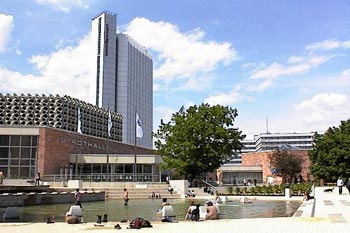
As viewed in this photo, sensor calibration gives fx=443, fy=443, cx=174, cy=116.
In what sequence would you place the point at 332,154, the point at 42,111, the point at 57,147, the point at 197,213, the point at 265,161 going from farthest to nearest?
the point at 42,111 < the point at 265,161 < the point at 57,147 < the point at 332,154 < the point at 197,213

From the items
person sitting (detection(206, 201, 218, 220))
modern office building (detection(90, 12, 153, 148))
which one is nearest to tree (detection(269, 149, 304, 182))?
person sitting (detection(206, 201, 218, 220))

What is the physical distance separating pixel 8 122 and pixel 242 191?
6697cm

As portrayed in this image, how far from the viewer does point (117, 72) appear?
146m

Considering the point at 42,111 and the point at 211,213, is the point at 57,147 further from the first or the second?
the point at 211,213

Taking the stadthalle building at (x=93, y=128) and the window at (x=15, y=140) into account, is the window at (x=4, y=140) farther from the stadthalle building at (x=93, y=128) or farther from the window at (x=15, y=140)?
the window at (x=15, y=140)

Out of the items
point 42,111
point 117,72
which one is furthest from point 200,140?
point 117,72

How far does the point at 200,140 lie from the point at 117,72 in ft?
301

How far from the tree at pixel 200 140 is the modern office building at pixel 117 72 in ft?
239

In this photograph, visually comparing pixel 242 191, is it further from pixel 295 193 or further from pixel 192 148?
pixel 192 148

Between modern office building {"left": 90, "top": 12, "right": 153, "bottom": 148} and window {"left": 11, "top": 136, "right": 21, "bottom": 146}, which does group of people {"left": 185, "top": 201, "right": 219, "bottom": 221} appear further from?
modern office building {"left": 90, "top": 12, "right": 153, "bottom": 148}

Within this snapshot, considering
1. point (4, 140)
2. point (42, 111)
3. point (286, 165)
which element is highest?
point (42, 111)

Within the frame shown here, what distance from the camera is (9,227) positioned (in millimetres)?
18062

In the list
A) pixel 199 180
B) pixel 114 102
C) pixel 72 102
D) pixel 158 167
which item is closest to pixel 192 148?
pixel 199 180

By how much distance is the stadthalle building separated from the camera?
211ft
